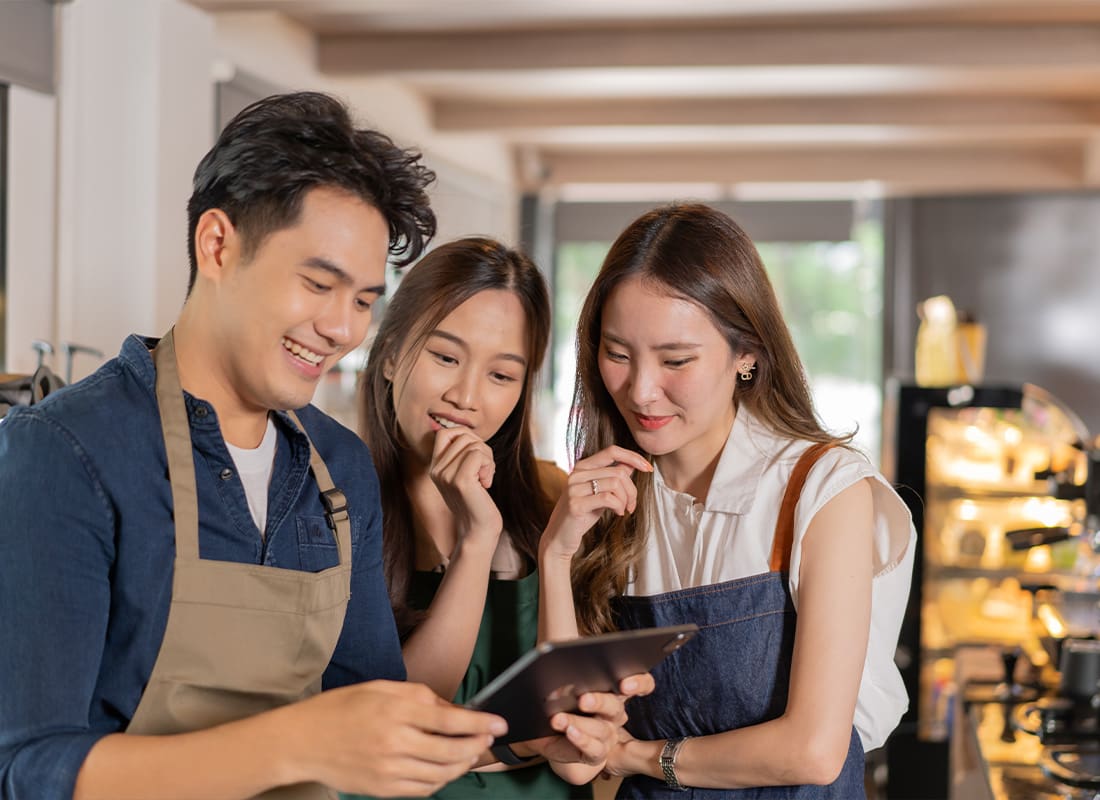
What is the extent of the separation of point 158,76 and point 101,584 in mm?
2169

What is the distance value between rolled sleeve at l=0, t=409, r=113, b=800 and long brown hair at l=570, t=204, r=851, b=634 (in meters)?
0.82

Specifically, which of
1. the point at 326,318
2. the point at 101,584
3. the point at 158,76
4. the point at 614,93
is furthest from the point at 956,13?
the point at 101,584

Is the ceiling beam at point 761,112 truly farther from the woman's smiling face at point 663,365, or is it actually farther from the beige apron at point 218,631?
the beige apron at point 218,631

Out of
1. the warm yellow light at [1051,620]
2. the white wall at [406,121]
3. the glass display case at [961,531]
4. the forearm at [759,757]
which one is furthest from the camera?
the glass display case at [961,531]

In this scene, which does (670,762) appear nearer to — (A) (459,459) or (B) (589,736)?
(B) (589,736)

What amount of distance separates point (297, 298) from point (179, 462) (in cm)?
22

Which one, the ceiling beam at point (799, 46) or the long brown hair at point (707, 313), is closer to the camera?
the long brown hair at point (707, 313)

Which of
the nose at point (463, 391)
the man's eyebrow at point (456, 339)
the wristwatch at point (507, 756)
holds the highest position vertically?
the man's eyebrow at point (456, 339)

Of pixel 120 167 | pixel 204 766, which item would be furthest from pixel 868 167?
pixel 204 766

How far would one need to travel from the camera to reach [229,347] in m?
1.27

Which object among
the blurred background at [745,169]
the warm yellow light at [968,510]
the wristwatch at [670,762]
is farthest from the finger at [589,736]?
the warm yellow light at [968,510]

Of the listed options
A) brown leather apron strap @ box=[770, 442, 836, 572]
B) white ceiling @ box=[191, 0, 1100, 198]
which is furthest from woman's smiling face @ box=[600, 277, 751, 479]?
white ceiling @ box=[191, 0, 1100, 198]

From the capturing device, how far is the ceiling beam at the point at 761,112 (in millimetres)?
5121

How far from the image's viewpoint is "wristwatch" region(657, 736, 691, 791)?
5.22ft
